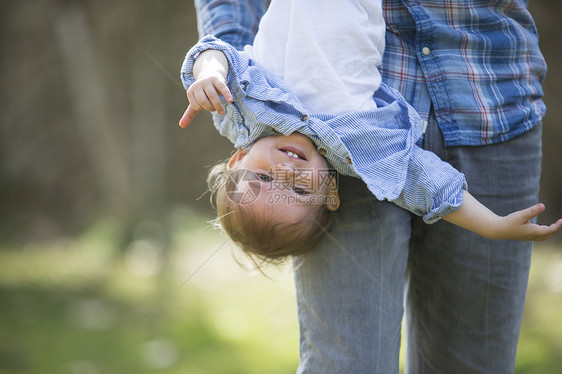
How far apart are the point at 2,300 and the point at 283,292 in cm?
163

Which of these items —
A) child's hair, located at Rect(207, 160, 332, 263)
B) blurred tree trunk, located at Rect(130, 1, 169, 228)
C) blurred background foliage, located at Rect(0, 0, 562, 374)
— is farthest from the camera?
blurred tree trunk, located at Rect(130, 1, 169, 228)

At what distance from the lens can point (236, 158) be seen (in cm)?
136

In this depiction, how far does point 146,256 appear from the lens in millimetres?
3586

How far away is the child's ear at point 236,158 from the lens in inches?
52.8

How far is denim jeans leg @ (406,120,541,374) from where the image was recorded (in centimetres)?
130

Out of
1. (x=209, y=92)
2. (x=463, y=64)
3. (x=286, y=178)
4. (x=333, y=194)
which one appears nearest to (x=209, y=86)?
(x=209, y=92)

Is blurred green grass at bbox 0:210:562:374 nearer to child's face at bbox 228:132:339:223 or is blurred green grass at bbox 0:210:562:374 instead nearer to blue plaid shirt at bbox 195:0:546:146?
child's face at bbox 228:132:339:223

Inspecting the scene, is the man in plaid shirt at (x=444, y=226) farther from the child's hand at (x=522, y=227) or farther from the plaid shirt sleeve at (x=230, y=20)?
the child's hand at (x=522, y=227)

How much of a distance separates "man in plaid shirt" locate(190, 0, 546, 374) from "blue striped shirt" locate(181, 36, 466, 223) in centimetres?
9

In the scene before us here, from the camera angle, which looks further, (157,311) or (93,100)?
(93,100)

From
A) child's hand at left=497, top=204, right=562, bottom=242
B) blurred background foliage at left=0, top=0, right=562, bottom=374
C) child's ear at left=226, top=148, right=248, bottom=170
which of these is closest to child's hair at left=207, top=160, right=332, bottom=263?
child's ear at left=226, top=148, right=248, bottom=170

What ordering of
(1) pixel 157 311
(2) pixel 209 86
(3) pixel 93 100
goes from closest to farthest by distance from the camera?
(2) pixel 209 86, (1) pixel 157 311, (3) pixel 93 100

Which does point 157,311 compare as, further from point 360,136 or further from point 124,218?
point 360,136

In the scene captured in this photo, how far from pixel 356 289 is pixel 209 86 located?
550 millimetres
